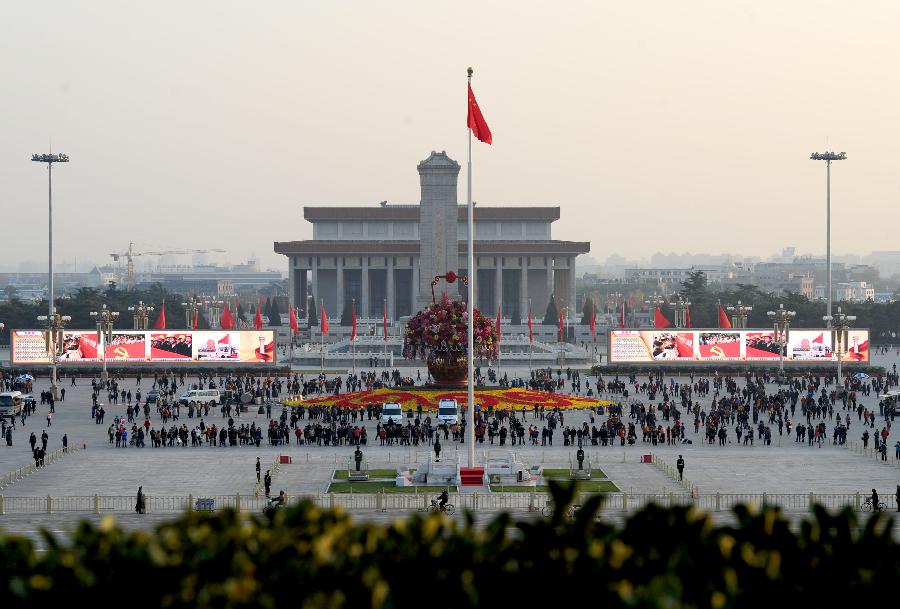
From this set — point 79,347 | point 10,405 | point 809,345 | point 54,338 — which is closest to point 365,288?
point 79,347

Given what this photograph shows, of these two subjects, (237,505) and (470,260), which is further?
(470,260)

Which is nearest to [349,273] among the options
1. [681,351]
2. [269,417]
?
[681,351]

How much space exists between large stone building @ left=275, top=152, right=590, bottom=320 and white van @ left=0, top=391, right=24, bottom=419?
273ft

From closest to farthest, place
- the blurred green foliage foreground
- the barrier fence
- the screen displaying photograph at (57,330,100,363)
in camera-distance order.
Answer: the blurred green foliage foreground, the barrier fence, the screen displaying photograph at (57,330,100,363)

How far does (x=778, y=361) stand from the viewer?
263 feet

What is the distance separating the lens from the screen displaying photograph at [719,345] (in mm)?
80625

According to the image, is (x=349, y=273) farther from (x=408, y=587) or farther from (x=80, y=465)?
(x=408, y=587)

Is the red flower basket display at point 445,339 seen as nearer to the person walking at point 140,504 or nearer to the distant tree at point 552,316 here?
the person walking at point 140,504

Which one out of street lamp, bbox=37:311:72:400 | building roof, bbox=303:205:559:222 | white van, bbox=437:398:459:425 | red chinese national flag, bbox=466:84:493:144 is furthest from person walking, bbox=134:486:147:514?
building roof, bbox=303:205:559:222

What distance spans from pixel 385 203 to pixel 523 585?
175513 mm

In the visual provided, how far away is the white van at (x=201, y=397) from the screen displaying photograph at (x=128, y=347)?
1755 centimetres

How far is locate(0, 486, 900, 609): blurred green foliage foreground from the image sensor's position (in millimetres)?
11977

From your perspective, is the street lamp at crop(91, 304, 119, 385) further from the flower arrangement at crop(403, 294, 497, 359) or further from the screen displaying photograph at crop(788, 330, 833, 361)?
the screen displaying photograph at crop(788, 330, 833, 361)

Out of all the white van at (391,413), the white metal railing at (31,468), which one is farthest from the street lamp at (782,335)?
the white metal railing at (31,468)
